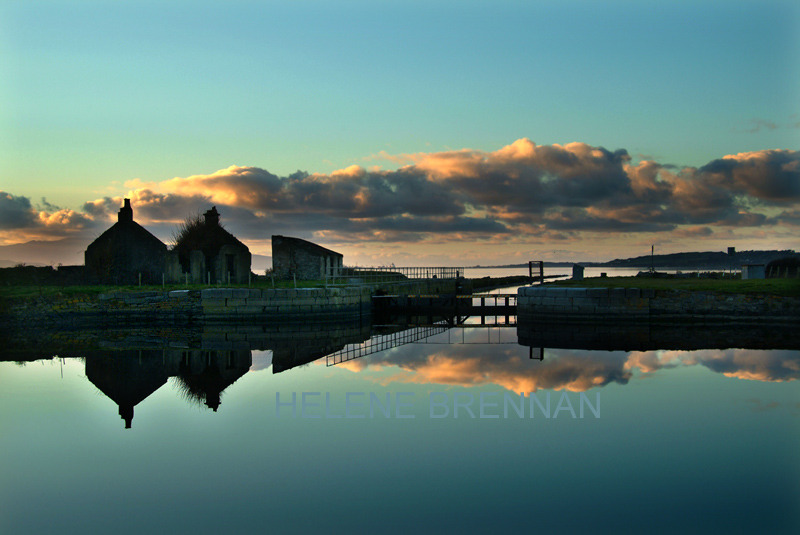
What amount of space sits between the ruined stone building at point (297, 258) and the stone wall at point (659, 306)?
47.7ft

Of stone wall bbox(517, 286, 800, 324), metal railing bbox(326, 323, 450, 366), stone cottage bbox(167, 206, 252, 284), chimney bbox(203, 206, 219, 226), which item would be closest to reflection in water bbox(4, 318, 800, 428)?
metal railing bbox(326, 323, 450, 366)

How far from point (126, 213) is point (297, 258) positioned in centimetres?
888

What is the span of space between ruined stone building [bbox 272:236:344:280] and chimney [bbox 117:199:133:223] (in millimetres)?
7451

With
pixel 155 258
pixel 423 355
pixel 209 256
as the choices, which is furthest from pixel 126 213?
pixel 423 355

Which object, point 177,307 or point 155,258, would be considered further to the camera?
point 155,258

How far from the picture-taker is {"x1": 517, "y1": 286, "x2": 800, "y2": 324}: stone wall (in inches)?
822

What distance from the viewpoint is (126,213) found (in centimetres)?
3072

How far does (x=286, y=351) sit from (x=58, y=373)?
5.38m

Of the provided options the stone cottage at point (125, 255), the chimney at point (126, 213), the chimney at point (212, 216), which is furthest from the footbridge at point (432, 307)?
the chimney at point (126, 213)

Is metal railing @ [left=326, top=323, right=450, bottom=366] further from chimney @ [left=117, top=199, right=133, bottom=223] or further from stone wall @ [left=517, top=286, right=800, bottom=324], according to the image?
chimney @ [left=117, top=199, right=133, bottom=223]

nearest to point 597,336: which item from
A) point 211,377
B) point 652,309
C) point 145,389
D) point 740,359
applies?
point 652,309

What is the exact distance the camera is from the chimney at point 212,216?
3267 cm

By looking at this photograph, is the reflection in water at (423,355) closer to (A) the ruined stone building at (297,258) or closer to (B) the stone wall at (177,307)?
(B) the stone wall at (177,307)

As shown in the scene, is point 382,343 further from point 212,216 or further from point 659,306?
point 212,216
